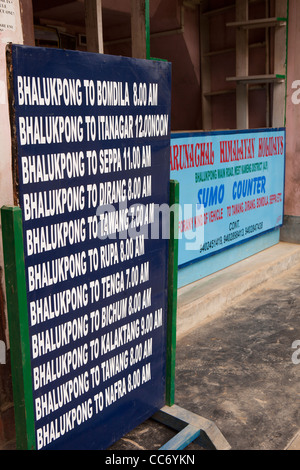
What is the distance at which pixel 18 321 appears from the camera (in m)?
1.74

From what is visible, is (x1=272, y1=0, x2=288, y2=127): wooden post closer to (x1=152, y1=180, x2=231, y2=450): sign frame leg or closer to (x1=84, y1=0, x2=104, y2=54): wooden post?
(x1=84, y1=0, x2=104, y2=54): wooden post

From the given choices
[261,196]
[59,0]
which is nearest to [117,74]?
[261,196]

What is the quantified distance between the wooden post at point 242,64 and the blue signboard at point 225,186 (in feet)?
1.77

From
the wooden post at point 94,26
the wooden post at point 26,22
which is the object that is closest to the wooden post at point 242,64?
the wooden post at point 94,26

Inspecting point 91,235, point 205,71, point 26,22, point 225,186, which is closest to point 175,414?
point 91,235

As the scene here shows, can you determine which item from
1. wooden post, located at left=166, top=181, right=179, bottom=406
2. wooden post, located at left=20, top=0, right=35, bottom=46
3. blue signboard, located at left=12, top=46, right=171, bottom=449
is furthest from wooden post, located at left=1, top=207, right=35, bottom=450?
wooden post, located at left=20, top=0, right=35, bottom=46

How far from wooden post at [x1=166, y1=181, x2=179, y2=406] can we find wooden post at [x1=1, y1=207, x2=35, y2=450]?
0.88 m

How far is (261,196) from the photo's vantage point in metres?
5.36

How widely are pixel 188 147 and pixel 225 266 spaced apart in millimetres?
1421

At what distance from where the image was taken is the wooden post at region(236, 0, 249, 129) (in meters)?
5.55

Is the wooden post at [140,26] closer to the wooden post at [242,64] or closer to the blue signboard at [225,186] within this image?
the blue signboard at [225,186]

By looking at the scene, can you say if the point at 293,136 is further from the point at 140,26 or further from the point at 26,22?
the point at 26,22

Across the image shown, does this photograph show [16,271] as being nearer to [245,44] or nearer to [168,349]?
[168,349]

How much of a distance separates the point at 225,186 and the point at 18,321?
3269mm
